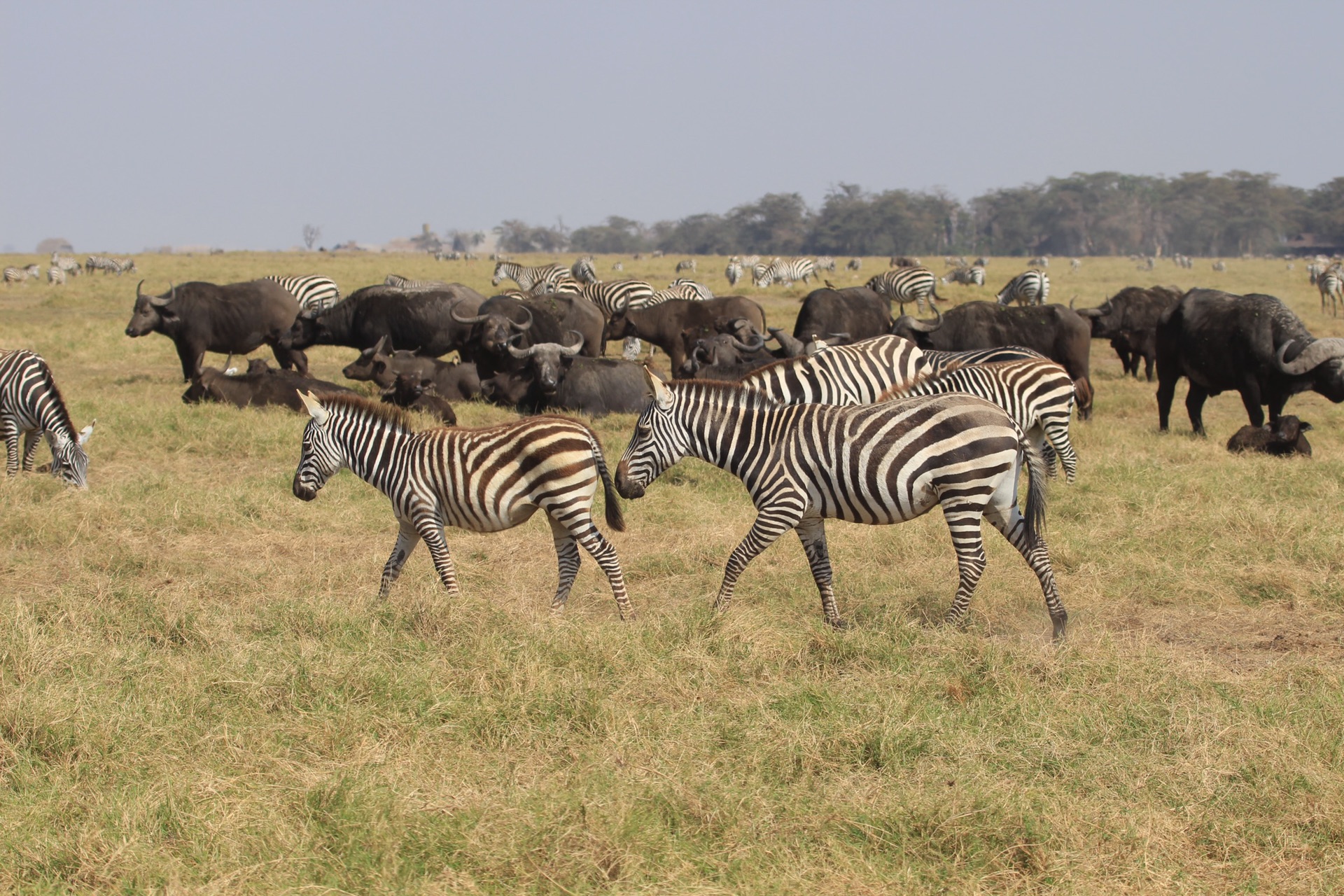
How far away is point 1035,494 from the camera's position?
5.91 metres

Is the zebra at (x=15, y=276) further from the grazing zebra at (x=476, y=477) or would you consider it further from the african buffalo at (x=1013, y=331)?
the grazing zebra at (x=476, y=477)

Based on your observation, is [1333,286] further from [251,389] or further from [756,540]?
[756,540]

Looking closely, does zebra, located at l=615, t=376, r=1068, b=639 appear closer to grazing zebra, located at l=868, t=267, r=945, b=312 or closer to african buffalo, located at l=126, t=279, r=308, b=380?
african buffalo, located at l=126, t=279, r=308, b=380

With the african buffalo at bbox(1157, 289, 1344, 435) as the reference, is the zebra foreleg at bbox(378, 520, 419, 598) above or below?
below

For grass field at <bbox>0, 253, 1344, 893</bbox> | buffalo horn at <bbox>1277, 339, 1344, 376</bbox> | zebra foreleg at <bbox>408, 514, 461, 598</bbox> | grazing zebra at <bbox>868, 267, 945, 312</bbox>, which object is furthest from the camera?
grazing zebra at <bbox>868, 267, 945, 312</bbox>

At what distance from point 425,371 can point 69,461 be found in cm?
512

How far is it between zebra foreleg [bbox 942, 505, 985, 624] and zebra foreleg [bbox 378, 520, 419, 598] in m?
2.72

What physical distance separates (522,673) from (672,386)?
6.34ft

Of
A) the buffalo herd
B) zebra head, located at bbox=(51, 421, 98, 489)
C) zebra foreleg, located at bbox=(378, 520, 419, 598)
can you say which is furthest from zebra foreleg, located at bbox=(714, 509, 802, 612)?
zebra head, located at bbox=(51, 421, 98, 489)

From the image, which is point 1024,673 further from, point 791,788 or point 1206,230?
point 1206,230

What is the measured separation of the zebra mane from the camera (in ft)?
20.5

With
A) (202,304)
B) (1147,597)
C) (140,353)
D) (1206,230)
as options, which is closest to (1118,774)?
(1147,597)

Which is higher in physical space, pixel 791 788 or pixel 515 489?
pixel 515 489

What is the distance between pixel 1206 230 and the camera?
88.4m
